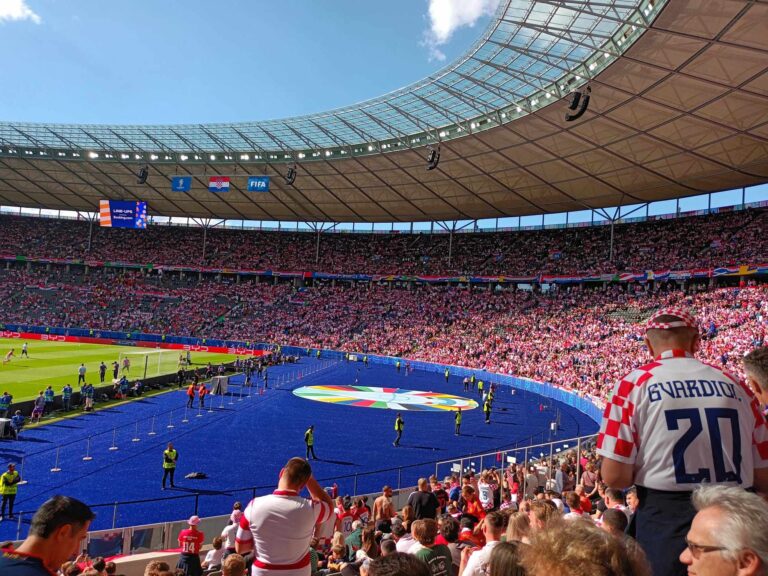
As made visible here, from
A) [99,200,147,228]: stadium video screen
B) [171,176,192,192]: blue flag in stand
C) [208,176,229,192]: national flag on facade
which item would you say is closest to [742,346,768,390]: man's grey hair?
[208,176,229,192]: national flag on facade

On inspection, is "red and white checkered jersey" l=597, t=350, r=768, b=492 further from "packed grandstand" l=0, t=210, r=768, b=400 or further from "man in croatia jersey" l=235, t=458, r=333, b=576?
"packed grandstand" l=0, t=210, r=768, b=400

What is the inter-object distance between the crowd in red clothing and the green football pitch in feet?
38.1

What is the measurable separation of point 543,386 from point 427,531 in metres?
35.7

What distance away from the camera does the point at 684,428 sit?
3.06 metres

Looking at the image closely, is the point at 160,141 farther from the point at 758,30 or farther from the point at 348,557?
the point at 348,557

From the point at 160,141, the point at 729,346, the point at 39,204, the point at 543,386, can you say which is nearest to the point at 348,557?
the point at 729,346

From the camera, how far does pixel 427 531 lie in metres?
4.74

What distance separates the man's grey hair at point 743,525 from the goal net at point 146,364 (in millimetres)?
35403

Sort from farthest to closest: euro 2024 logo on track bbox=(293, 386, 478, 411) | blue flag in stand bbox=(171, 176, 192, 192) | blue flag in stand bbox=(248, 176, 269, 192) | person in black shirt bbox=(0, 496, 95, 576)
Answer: blue flag in stand bbox=(171, 176, 192, 192) < blue flag in stand bbox=(248, 176, 269, 192) < euro 2024 logo on track bbox=(293, 386, 478, 411) < person in black shirt bbox=(0, 496, 95, 576)

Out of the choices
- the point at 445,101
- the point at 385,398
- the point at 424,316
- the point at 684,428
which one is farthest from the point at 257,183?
the point at 684,428

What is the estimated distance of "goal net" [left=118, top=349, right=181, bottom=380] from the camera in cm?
3612

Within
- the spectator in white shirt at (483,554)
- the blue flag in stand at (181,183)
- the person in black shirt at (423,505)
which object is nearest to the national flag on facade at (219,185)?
the blue flag in stand at (181,183)

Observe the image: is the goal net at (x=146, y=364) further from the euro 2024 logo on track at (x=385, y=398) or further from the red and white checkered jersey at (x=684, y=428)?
the red and white checkered jersey at (x=684, y=428)

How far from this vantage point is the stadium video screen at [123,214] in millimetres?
46656
